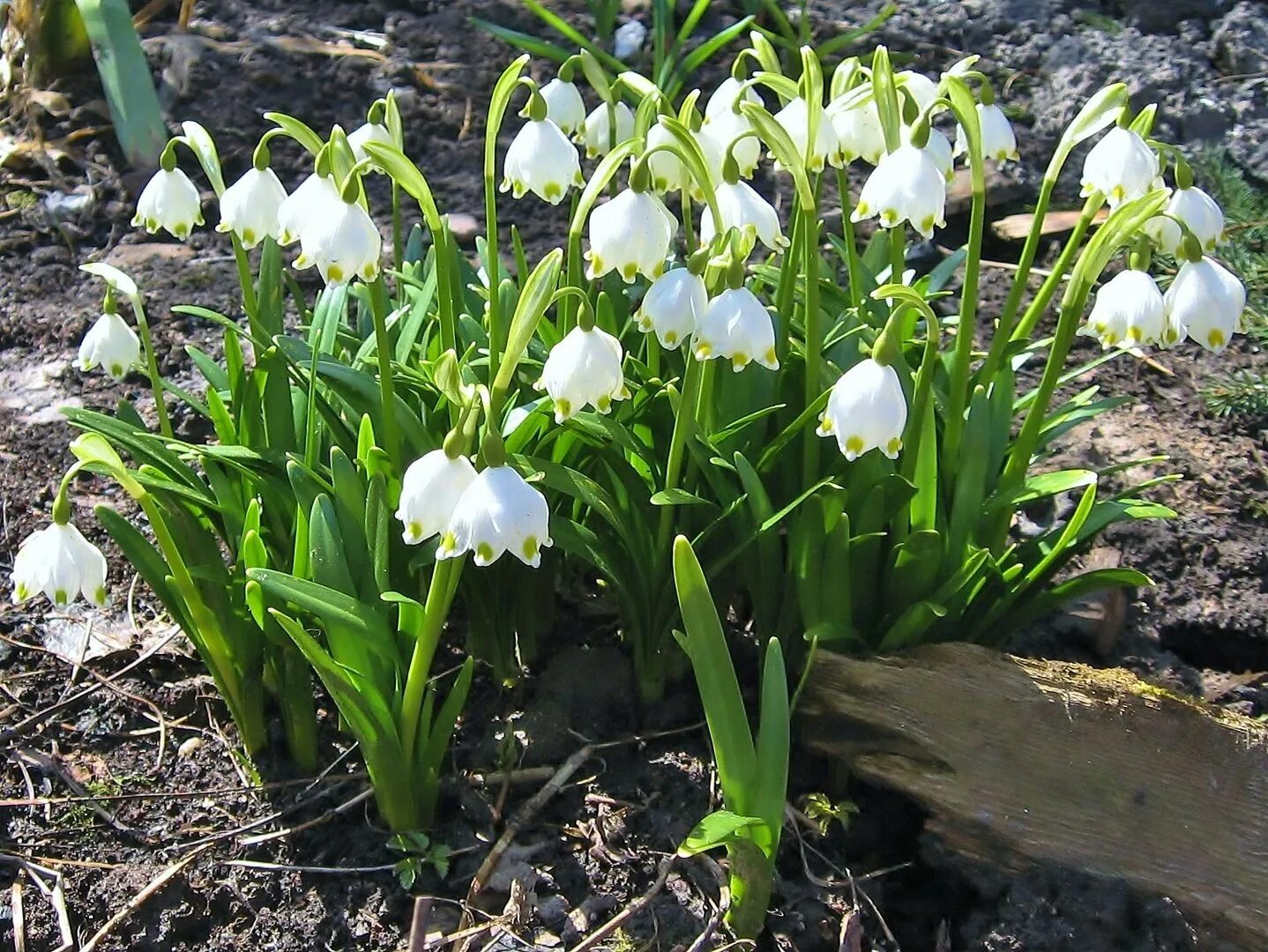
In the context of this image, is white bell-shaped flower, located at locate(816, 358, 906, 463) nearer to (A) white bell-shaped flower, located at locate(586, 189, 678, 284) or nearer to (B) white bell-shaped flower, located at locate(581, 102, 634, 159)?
(A) white bell-shaped flower, located at locate(586, 189, 678, 284)

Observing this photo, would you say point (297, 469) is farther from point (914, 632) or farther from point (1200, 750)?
point (1200, 750)

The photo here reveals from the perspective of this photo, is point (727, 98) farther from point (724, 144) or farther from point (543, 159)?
point (543, 159)

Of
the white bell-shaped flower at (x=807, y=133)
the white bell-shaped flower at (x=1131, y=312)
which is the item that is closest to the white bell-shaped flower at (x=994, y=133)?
the white bell-shaped flower at (x=807, y=133)

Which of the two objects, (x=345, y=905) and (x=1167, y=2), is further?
(x=1167, y=2)

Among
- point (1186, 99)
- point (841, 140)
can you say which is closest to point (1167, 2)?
point (1186, 99)

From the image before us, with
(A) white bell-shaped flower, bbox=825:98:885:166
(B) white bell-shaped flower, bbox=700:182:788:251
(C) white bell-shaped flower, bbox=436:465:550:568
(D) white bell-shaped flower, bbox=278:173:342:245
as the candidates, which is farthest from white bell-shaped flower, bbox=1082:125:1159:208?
(D) white bell-shaped flower, bbox=278:173:342:245

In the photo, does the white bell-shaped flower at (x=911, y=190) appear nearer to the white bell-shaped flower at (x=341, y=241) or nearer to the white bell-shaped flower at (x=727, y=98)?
the white bell-shaped flower at (x=727, y=98)
